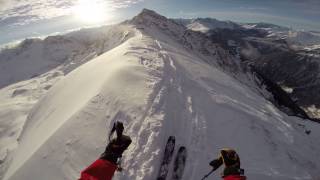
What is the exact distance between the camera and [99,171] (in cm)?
982

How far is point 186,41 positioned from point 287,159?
5351 cm

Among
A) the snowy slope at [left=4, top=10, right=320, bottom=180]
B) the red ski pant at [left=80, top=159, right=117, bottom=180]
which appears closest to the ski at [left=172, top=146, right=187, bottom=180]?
the snowy slope at [left=4, top=10, right=320, bottom=180]

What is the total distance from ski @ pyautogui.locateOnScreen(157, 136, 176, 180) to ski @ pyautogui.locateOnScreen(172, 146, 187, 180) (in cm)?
36

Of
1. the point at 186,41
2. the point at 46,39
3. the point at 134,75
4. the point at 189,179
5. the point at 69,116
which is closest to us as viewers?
the point at 189,179

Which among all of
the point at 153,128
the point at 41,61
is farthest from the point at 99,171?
the point at 41,61

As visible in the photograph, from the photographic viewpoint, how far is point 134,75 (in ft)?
87.6

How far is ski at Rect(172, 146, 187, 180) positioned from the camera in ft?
53.9

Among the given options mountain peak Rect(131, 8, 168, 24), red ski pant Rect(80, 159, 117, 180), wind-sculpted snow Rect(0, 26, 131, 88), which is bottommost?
wind-sculpted snow Rect(0, 26, 131, 88)

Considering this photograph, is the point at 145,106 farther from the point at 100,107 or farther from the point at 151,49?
the point at 151,49

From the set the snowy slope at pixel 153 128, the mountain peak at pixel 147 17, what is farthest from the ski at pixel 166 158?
the mountain peak at pixel 147 17

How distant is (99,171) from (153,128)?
9.55 m

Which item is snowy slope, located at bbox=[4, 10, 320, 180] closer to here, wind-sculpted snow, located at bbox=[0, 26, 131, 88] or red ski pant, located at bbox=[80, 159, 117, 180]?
red ski pant, located at bbox=[80, 159, 117, 180]

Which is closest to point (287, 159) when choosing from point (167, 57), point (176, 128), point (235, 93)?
point (176, 128)

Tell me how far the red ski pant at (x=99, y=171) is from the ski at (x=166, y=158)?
6.22m
